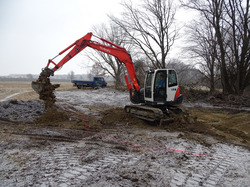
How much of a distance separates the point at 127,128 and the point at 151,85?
2118 mm

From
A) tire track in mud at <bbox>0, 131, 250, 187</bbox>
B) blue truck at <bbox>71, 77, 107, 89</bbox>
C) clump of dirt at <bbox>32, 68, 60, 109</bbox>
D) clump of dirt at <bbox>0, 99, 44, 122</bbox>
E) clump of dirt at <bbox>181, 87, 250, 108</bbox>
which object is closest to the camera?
tire track in mud at <bbox>0, 131, 250, 187</bbox>

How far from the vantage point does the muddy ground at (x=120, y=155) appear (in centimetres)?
340

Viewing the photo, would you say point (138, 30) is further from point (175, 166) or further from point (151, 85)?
point (175, 166)

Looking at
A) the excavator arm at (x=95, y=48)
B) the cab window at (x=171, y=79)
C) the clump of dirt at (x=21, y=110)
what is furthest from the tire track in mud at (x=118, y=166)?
the excavator arm at (x=95, y=48)

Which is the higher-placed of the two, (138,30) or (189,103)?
(138,30)

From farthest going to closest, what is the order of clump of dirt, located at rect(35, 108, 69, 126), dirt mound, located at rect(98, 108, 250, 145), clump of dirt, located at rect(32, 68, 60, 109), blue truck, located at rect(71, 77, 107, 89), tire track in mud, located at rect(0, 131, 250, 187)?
blue truck, located at rect(71, 77, 107, 89) → clump of dirt, located at rect(32, 68, 60, 109) → clump of dirt, located at rect(35, 108, 69, 126) → dirt mound, located at rect(98, 108, 250, 145) → tire track in mud, located at rect(0, 131, 250, 187)

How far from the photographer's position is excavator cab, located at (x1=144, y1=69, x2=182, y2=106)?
773cm

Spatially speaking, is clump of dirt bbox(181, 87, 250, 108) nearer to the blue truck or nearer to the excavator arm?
the excavator arm

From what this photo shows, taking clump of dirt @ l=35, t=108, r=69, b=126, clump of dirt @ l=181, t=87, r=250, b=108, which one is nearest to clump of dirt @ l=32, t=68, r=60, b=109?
clump of dirt @ l=35, t=108, r=69, b=126

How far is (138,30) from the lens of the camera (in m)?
17.3

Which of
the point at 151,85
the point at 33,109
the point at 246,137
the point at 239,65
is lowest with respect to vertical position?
the point at 246,137

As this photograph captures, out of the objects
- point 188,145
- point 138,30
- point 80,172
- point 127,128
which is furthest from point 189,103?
point 80,172

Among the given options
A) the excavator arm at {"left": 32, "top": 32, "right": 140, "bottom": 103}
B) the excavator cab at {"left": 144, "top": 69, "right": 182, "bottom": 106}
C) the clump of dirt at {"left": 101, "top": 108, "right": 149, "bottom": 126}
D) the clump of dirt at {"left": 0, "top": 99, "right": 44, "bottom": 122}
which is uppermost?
the excavator arm at {"left": 32, "top": 32, "right": 140, "bottom": 103}

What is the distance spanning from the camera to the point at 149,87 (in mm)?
8148
